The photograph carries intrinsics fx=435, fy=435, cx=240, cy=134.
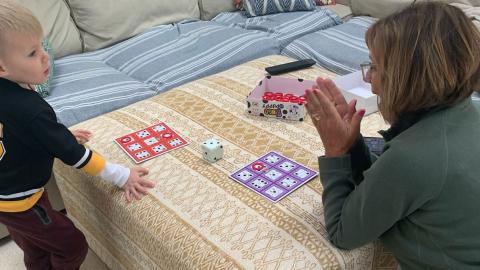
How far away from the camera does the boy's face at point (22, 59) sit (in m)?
1.07

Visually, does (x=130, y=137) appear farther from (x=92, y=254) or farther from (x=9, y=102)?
(x=92, y=254)

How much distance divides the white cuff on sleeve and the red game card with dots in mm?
98

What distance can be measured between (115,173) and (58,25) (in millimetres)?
1372

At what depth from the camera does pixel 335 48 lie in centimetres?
215

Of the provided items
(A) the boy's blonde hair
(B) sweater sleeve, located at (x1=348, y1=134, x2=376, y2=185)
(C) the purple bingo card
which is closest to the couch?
(A) the boy's blonde hair

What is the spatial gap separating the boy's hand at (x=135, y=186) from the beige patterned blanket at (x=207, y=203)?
→ 2cm

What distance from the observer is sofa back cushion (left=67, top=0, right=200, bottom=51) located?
2.31 meters

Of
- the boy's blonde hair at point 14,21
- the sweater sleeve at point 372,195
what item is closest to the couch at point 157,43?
the boy's blonde hair at point 14,21

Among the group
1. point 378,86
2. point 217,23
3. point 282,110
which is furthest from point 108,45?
point 378,86

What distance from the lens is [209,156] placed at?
4.16ft

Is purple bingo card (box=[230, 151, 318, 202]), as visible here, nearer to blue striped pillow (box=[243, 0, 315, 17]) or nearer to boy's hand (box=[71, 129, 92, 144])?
boy's hand (box=[71, 129, 92, 144])

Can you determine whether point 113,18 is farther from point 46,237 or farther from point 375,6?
point 375,6

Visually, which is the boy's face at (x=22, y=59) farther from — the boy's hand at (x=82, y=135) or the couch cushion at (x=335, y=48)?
the couch cushion at (x=335, y=48)

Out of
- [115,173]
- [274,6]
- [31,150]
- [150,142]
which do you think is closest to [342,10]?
[274,6]
